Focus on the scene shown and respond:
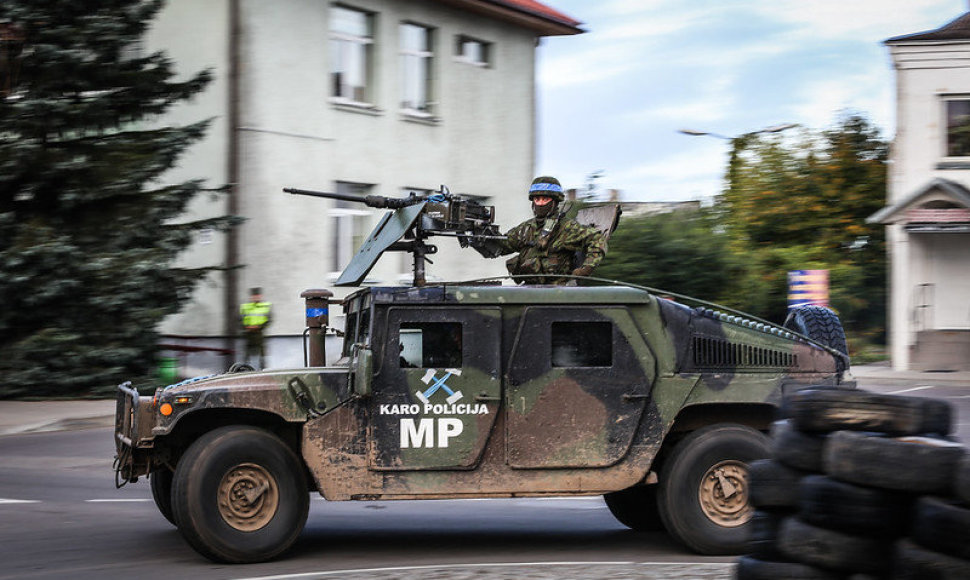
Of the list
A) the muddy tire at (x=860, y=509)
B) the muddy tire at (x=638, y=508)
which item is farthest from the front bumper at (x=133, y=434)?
the muddy tire at (x=860, y=509)

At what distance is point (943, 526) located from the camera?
5578mm

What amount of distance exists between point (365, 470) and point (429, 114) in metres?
18.8

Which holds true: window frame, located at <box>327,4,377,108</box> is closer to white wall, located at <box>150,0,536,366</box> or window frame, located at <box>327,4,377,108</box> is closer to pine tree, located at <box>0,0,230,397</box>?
white wall, located at <box>150,0,536,366</box>

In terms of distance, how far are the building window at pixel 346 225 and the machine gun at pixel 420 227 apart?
15.1m

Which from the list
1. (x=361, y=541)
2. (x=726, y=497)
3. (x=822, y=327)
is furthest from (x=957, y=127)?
Result: (x=361, y=541)

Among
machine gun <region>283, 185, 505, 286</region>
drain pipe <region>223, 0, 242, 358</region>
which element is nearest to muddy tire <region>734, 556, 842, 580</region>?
machine gun <region>283, 185, 505, 286</region>

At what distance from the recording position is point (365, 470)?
8.30 m

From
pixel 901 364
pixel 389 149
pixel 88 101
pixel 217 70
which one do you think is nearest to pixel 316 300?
pixel 88 101

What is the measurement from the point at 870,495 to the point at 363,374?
3.41 meters

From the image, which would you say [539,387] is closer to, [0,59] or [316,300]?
[316,300]

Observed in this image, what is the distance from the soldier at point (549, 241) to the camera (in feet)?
32.7

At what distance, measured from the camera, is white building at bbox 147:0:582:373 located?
73.7ft

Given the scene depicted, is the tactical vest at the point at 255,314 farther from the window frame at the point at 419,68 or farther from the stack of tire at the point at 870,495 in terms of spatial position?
the stack of tire at the point at 870,495

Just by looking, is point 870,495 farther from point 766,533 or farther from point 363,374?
point 363,374
